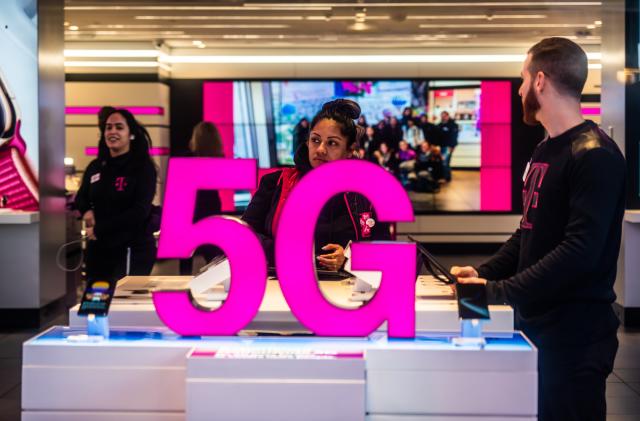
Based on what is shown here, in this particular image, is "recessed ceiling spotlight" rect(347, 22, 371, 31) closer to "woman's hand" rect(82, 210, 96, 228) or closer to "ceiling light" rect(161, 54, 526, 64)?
"ceiling light" rect(161, 54, 526, 64)

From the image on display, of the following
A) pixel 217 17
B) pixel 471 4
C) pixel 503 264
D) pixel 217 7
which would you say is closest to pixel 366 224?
pixel 503 264

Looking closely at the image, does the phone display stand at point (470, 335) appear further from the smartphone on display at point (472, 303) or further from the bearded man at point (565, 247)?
the bearded man at point (565, 247)

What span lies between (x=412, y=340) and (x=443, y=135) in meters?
9.52

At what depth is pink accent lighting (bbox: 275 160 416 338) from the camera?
1.72 meters

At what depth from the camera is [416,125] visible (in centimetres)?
1118

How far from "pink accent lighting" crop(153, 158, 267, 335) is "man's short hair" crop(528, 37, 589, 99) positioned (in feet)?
2.59

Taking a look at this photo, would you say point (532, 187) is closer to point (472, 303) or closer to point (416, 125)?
point (472, 303)

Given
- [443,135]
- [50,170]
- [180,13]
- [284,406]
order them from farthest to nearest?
[443,135]
[180,13]
[50,170]
[284,406]

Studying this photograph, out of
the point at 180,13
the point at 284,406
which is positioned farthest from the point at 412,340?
the point at 180,13

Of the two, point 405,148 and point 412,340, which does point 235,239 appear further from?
point 405,148

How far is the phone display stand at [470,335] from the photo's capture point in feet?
5.85

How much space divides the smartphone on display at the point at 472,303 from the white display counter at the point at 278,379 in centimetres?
7

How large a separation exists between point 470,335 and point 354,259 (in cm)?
31

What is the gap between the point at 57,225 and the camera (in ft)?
20.9
